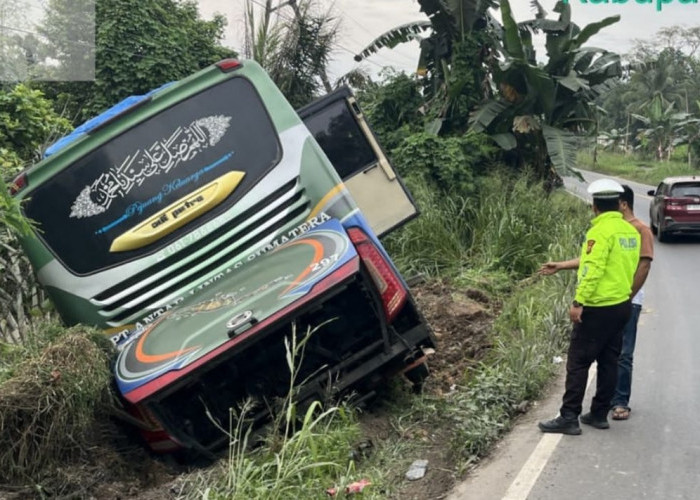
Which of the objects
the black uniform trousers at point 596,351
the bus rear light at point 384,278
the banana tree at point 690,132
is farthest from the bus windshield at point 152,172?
the banana tree at point 690,132

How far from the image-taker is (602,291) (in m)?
4.93

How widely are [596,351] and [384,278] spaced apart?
5.01 ft

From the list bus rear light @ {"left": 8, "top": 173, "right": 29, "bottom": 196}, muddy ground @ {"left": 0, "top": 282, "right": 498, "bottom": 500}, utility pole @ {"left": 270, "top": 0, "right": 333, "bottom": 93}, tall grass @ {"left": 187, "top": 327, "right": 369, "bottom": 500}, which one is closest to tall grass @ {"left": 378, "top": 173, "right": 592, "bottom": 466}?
muddy ground @ {"left": 0, "top": 282, "right": 498, "bottom": 500}

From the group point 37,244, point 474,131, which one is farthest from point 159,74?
point 37,244

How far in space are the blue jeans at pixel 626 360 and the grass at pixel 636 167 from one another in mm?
37139

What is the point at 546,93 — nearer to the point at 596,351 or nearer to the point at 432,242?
the point at 432,242

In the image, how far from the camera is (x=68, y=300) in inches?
215

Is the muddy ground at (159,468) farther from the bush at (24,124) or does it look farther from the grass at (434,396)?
the bush at (24,124)

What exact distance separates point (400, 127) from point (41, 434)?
43.0 ft

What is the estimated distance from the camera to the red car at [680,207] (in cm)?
1623

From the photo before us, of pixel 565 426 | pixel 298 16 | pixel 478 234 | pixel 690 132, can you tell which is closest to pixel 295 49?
pixel 298 16

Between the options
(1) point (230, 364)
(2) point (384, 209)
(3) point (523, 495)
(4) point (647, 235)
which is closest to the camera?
(3) point (523, 495)

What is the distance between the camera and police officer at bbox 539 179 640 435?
4.90 meters

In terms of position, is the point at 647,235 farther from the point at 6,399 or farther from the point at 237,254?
the point at 6,399
